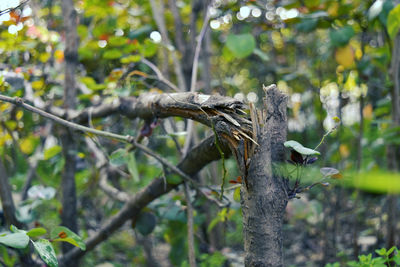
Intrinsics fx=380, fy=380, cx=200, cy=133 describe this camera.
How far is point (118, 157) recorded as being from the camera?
1.26m

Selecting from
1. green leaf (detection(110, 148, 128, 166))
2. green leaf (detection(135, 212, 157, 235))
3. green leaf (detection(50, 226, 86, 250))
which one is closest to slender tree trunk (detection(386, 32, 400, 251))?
green leaf (detection(135, 212, 157, 235))

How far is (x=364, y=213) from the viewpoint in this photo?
2.49 m

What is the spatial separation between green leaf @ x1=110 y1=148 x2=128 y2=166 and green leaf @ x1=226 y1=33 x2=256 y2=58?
0.62 metres

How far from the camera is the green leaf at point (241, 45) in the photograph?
5.09 ft

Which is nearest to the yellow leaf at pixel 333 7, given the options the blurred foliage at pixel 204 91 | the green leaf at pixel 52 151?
the blurred foliage at pixel 204 91

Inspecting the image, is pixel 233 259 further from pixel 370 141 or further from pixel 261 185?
pixel 370 141

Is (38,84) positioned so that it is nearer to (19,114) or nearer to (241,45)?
(19,114)

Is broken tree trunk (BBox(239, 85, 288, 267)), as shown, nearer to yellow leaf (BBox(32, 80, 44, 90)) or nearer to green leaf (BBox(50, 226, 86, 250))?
green leaf (BBox(50, 226, 86, 250))

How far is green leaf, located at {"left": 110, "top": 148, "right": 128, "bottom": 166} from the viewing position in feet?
4.09

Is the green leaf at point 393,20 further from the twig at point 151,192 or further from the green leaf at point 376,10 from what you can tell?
the twig at point 151,192

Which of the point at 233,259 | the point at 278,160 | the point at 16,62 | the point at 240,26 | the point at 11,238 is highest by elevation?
the point at 240,26

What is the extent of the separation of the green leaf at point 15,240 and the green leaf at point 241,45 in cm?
105

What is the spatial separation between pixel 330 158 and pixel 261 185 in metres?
1.92

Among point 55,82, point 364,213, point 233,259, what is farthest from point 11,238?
point 364,213
